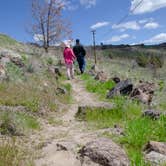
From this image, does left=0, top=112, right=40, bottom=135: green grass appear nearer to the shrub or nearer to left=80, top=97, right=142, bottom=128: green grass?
left=80, top=97, right=142, bottom=128: green grass

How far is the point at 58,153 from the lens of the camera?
5812mm

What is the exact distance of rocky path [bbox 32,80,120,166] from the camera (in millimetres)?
5586

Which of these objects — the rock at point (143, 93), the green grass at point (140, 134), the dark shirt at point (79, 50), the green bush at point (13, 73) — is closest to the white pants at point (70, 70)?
the dark shirt at point (79, 50)

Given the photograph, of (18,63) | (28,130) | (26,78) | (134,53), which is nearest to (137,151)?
(28,130)

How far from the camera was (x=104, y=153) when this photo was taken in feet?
17.9

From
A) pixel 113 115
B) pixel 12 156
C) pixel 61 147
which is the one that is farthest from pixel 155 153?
pixel 113 115

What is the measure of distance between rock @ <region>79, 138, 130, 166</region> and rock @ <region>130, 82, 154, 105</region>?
547 cm

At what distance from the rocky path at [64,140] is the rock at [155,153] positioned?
0.85 m

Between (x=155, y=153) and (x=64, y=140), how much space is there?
1689 mm

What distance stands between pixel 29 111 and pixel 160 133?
3.12m

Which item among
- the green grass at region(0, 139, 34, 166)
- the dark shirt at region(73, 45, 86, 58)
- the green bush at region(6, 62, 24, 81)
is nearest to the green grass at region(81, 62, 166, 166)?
the green grass at region(0, 139, 34, 166)

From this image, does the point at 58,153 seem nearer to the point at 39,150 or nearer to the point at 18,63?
the point at 39,150

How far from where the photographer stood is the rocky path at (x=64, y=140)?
220 inches

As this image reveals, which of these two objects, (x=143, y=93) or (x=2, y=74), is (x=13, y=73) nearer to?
(x=2, y=74)
